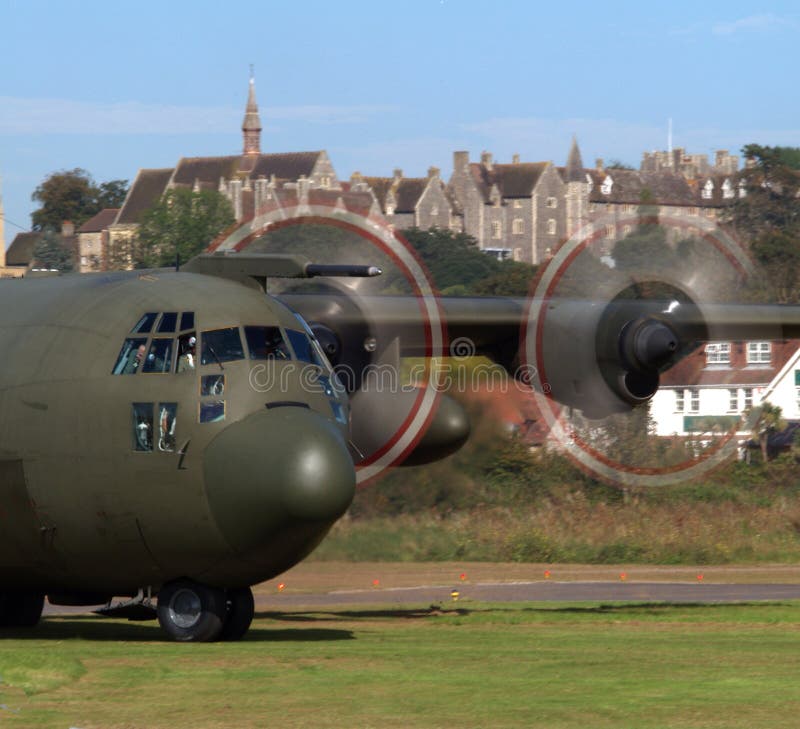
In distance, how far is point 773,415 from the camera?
51.9 metres

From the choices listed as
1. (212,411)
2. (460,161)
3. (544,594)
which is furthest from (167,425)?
(460,161)

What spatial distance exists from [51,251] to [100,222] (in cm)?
2118

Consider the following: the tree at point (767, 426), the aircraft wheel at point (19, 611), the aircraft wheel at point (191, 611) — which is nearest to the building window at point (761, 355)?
the tree at point (767, 426)

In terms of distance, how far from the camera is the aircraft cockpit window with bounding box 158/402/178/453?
1582 cm

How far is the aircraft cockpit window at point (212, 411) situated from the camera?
1575 centimetres

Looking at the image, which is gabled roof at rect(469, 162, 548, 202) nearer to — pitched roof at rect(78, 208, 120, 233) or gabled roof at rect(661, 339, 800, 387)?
pitched roof at rect(78, 208, 120, 233)

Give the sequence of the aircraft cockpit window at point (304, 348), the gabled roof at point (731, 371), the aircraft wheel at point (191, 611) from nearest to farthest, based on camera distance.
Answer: the aircraft wheel at point (191, 611), the aircraft cockpit window at point (304, 348), the gabled roof at point (731, 371)

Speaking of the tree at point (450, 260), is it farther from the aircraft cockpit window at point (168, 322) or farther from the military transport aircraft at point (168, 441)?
the aircraft cockpit window at point (168, 322)

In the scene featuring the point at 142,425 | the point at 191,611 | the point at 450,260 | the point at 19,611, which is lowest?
the point at 19,611

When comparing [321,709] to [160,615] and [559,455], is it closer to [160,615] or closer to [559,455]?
[160,615]

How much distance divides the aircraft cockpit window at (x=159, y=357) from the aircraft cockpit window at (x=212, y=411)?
587 mm

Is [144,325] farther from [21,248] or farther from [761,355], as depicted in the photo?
[21,248]

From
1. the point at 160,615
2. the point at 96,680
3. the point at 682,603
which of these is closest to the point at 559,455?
the point at 682,603

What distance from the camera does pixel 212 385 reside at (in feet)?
52.1
